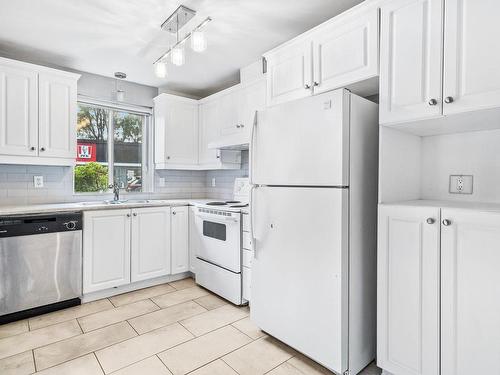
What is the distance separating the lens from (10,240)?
7.98 feet

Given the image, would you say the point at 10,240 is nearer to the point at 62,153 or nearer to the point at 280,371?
the point at 62,153

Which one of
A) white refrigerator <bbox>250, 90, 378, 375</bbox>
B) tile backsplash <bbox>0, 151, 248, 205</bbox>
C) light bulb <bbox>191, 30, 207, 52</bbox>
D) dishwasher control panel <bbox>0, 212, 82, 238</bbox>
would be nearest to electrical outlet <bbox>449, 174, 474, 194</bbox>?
white refrigerator <bbox>250, 90, 378, 375</bbox>

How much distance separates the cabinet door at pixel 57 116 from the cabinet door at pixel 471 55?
316cm

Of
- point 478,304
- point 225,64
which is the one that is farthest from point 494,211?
point 225,64

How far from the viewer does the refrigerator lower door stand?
168 centimetres

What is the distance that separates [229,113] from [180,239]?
1.54 meters

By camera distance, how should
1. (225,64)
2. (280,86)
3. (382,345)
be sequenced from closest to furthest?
(382,345) < (280,86) < (225,64)

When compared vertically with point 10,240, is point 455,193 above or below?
above

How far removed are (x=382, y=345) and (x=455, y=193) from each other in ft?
3.33

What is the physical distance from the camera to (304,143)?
1852mm

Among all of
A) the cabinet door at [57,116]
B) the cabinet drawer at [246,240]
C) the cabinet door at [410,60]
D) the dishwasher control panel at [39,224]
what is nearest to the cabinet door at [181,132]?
the cabinet door at [57,116]

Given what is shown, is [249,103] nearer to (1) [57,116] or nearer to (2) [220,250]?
(2) [220,250]

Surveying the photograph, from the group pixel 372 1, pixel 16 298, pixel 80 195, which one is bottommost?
pixel 16 298

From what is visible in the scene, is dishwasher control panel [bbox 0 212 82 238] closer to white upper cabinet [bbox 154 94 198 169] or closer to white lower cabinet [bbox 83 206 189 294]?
white lower cabinet [bbox 83 206 189 294]
